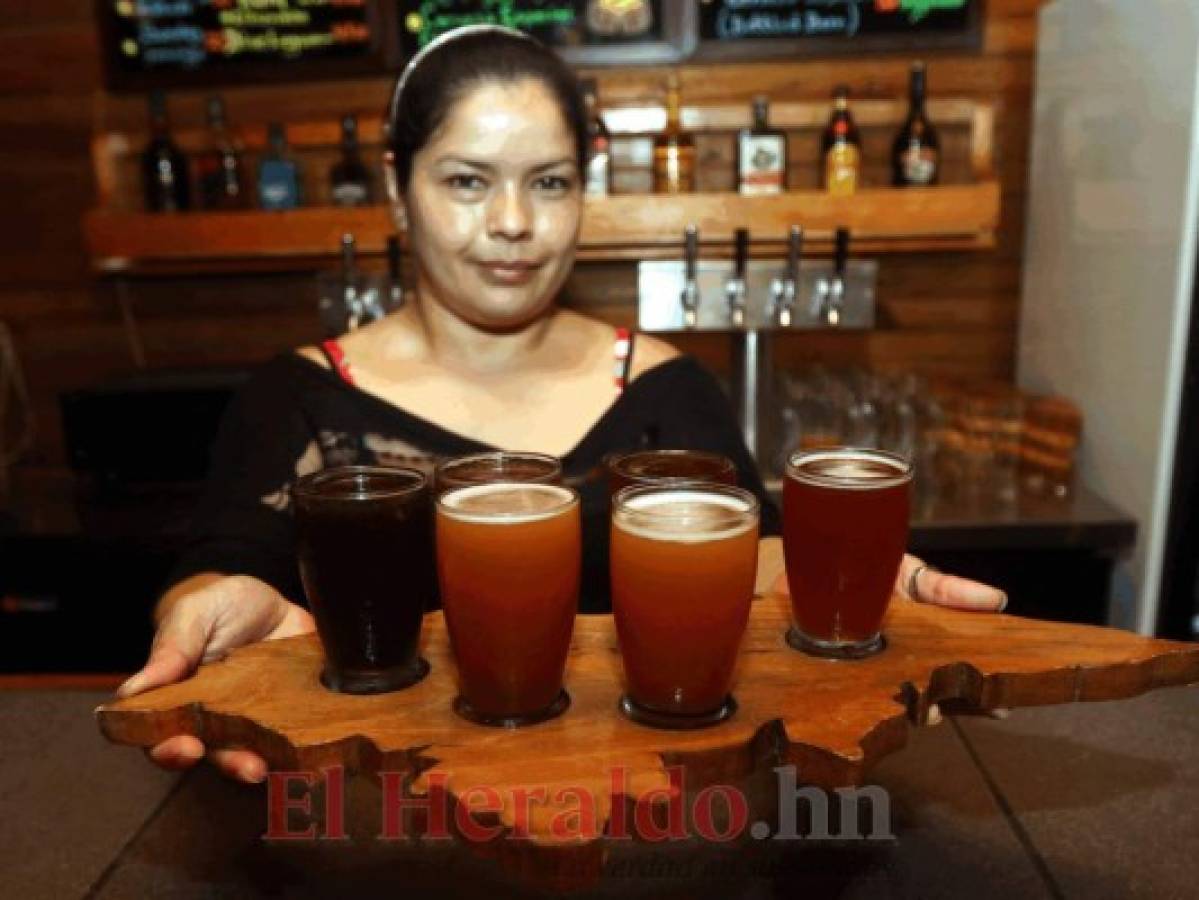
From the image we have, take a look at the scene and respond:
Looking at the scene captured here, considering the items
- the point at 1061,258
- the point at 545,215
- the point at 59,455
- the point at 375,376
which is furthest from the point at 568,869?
the point at 59,455

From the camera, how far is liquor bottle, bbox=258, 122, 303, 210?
2.68 metres

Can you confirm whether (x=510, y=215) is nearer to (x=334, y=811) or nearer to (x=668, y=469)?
(x=668, y=469)

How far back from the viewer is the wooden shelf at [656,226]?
8.05 feet

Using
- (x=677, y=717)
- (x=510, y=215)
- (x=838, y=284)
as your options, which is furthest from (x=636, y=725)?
(x=838, y=284)

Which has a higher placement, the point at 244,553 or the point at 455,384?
the point at 455,384

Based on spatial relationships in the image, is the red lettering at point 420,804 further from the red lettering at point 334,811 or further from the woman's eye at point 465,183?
the woman's eye at point 465,183

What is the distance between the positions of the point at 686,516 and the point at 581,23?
2260mm

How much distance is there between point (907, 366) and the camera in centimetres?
302

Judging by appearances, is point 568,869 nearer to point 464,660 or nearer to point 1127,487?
point 464,660

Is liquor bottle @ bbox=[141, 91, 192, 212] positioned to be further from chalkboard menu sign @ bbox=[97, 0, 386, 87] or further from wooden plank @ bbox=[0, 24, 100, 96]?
wooden plank @ bbox=[0, 24, 100, 96]

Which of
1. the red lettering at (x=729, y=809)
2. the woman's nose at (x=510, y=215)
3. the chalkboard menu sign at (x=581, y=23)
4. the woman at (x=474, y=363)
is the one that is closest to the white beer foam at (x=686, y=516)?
the red lettering at (x=729, y=809)

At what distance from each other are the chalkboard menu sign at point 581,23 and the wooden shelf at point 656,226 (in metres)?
0.55

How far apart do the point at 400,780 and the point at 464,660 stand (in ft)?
0.32

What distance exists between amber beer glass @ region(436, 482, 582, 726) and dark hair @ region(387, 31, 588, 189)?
0.83 metres
